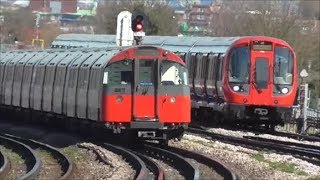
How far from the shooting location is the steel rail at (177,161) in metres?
14.6

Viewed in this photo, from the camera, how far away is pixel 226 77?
89.7ft

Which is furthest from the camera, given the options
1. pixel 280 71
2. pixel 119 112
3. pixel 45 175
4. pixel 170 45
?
pixel 170 45

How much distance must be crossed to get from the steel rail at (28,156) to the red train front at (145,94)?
82.5 inches

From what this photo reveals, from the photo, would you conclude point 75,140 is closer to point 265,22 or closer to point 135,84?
point 135,84

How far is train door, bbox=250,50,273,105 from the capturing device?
89.4ft

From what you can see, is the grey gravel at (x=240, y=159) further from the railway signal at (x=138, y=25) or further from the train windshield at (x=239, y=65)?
the train windshield at (x=239, y=65)

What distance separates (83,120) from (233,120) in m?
7.95

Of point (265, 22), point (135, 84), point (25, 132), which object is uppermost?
point (265, 22)

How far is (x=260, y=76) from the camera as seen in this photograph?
2739 centimetres

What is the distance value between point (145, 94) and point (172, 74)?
2.94 feet

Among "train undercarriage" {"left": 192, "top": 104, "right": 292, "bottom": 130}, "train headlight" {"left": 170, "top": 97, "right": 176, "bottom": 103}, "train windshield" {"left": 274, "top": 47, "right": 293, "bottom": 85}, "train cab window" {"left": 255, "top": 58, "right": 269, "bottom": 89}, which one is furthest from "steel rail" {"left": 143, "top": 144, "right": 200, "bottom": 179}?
"train windshield" {"left": 274, "top": 47, "right": 293, "bottom": 85}

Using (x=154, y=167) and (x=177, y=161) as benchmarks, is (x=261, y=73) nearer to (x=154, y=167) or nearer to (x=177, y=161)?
(x=177, y=161)

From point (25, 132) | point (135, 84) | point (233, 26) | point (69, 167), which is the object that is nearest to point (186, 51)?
point (25, 132)

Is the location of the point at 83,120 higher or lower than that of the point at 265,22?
lower
